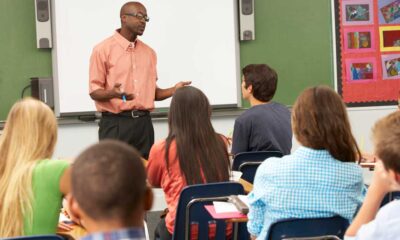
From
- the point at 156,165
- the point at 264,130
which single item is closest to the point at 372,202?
the point at 156,165

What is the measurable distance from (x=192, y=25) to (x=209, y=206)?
12.7 ft

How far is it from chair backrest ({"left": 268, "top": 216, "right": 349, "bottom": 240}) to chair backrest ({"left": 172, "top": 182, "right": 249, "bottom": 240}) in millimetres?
556

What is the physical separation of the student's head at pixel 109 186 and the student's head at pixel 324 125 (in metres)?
1.55

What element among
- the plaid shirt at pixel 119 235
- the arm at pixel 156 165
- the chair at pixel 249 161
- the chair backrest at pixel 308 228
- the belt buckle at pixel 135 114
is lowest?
the chair backrest at pixel 308 228

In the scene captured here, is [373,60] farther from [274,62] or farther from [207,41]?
[207,41]

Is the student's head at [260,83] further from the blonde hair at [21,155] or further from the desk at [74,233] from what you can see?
the blonde hair at [21,155]

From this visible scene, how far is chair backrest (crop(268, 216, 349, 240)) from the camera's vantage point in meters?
2.89

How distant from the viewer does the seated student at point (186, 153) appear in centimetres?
382

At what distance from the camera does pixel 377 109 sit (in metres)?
7.54

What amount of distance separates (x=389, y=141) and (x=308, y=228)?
729 mm

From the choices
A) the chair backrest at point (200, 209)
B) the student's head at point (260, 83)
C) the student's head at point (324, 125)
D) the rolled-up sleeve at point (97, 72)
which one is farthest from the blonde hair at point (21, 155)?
the rolled-up sleeve at point (97, 72)

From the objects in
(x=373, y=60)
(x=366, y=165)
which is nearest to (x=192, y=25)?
(x=373, y=60)

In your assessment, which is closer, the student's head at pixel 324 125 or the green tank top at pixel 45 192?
the green tank top at pixel 45 192

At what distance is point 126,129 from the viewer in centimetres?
600
